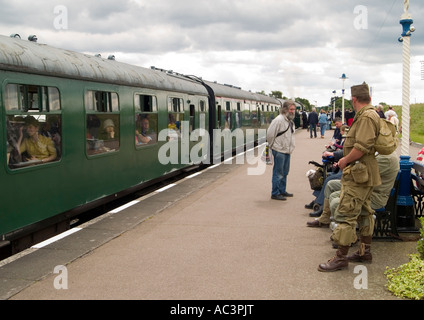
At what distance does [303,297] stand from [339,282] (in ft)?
2.00

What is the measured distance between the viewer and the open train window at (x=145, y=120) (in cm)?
971

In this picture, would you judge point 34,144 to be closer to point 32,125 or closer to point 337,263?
point 32,125

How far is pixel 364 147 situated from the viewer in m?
4.89

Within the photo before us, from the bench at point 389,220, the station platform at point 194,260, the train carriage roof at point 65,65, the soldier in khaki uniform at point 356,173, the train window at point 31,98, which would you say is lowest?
the station platform at point 194,260

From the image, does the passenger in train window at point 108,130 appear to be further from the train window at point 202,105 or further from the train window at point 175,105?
→ the train window at point 202,105

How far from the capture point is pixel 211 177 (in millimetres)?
12477

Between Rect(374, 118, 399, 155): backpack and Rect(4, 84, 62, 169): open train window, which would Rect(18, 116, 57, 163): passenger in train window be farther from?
Rect(374, 118, 399, 155): backpack

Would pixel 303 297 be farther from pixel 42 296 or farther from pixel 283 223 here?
pixel 283 223

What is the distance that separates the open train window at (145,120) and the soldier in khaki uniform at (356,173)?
5.55 meters

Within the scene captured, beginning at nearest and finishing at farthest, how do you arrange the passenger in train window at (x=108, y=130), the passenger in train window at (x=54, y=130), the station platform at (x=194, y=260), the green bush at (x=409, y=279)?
the green bush at (x=409, y=279)
the station platform at (x=194, y=260)
the passenger in train window at (x=54, y=130)
the passenger in train window at (x=108, y=130)

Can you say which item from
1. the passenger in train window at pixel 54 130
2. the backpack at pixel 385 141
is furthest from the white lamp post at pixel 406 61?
the passenger in train window at pixel 54 130

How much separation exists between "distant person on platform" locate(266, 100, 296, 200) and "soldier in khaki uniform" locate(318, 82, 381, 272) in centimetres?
402

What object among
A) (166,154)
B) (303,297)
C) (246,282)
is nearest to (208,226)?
(246,282)

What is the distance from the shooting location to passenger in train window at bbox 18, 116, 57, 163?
5832 millimetres
